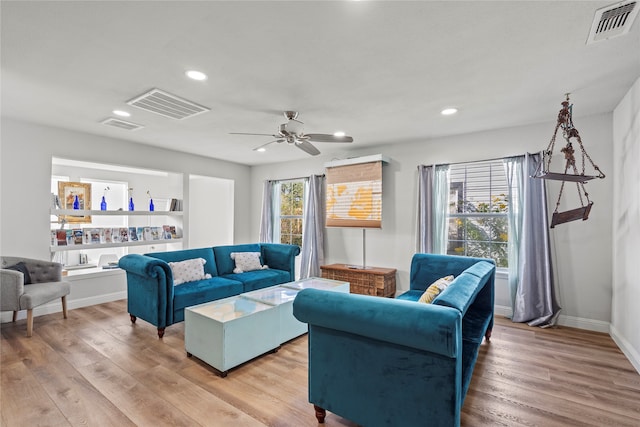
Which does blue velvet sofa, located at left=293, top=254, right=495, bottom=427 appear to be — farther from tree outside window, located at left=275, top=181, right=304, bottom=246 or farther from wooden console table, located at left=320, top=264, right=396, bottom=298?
tree outside window, located at left=275, top=181, right=304, bottom=246

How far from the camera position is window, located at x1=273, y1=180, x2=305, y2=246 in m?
6.32

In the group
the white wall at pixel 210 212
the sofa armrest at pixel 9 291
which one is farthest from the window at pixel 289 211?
the sofa armrest at pixel 9 291

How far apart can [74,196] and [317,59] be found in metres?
4.68

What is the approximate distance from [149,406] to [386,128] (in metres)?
3.83

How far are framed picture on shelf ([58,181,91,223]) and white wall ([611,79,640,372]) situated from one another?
6757 mm

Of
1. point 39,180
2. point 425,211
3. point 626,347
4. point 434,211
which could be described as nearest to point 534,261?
point 626,347

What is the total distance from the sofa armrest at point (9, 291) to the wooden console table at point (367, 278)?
378 cm

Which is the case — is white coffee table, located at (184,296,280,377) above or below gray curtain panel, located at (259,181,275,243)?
below

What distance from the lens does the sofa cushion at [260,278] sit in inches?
164

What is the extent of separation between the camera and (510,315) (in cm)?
392

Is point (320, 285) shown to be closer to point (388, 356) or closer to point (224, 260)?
point (224, 260)

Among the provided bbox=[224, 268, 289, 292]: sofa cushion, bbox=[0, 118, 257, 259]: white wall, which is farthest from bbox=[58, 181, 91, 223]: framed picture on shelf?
bbox=[224, 268, 289, 292]: sofa cushion

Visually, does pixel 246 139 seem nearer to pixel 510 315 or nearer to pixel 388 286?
pixel 388 286

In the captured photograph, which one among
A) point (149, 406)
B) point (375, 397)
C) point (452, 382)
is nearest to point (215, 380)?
point (149, 406)
